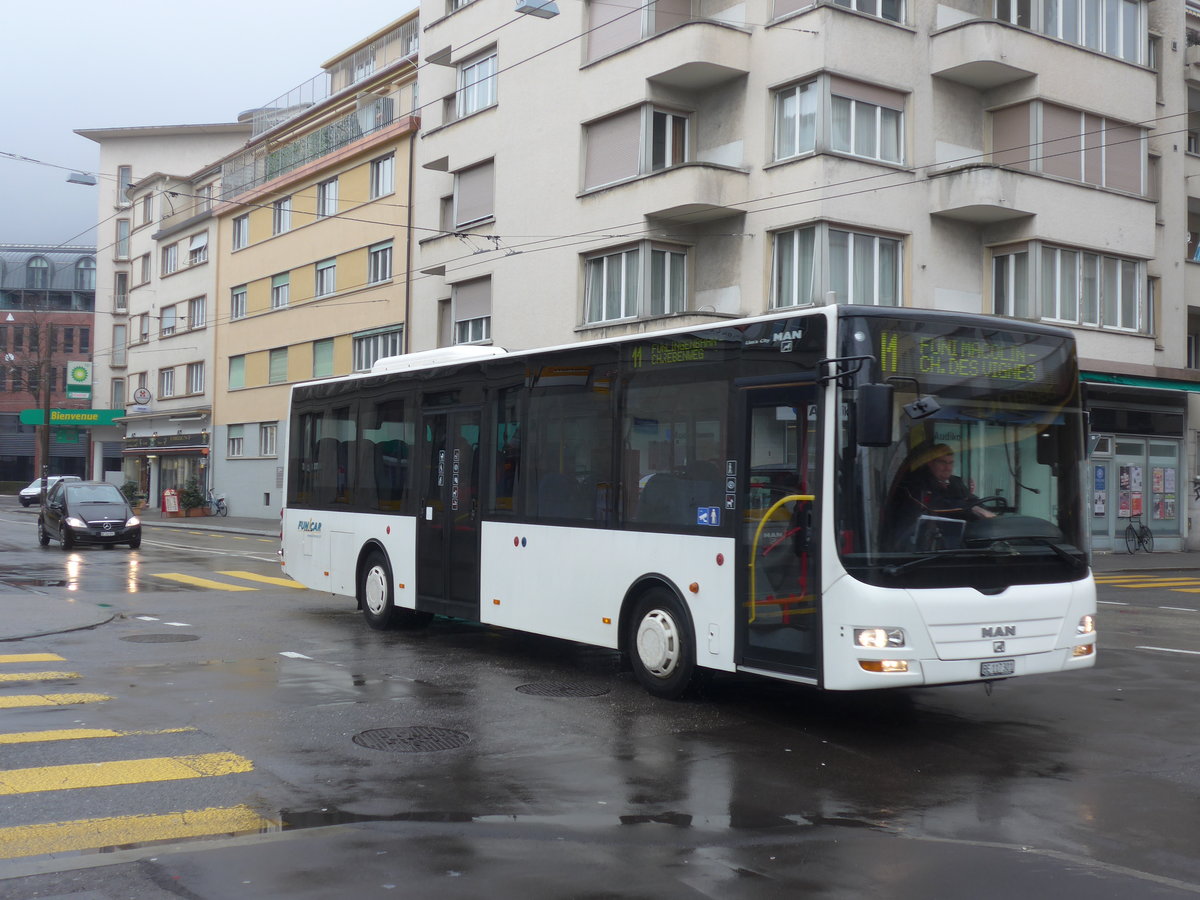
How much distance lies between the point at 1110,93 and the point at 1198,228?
852 cm

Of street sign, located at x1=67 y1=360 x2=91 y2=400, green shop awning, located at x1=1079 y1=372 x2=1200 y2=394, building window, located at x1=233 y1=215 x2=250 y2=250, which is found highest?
building window, located at x1=233 y1=215 x2=250 y2=250

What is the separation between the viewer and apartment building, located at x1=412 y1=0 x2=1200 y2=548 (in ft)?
82.8

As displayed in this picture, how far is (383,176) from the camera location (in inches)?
1631

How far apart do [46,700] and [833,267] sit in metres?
18.6

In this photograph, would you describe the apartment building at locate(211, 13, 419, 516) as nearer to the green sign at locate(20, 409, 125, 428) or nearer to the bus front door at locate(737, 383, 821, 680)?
the green sign at locate(20, 409, 125, 428)

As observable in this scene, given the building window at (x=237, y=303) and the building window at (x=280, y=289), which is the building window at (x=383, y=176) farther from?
the building window at (x=237, y=303)

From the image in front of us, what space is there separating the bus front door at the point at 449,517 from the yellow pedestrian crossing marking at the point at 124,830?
19.4ft

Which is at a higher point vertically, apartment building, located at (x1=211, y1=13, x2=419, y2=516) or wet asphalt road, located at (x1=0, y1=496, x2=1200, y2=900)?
apartment building, located at (x1=211, y1=13, x2=419, y2=516)

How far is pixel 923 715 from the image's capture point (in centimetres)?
930

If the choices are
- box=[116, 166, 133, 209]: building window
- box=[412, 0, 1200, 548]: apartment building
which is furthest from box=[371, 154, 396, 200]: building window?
box=[116, 166, 133, 209]: building window

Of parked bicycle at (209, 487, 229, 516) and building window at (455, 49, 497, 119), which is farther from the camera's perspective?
parked bicycle at (209, 487, 229, 516)

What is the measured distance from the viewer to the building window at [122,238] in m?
75.7

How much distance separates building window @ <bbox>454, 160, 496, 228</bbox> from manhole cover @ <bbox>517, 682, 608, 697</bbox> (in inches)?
955

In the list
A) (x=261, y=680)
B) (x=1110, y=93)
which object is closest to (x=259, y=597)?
(x=261, y=680)
